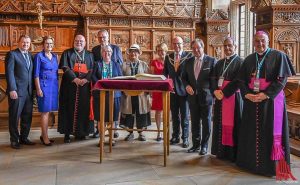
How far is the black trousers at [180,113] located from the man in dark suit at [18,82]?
2.16m

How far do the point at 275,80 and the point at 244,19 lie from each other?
6.34 m

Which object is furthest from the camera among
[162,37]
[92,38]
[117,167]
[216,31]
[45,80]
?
[216,31]

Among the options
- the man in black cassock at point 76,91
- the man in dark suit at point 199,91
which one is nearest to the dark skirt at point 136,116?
the man in black cassock at point 76,91

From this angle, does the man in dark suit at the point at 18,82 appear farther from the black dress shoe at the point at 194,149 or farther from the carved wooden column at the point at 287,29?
the carved wooden column at the point at 287,29

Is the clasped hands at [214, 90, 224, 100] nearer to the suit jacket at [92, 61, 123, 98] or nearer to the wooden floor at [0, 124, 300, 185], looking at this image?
the wooden floor at [0, 124, 300, 185]

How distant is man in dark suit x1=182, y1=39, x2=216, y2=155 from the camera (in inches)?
191

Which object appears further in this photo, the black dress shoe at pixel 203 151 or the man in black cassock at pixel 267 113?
the black dress shoe at pixel 203 151

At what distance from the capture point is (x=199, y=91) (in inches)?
191

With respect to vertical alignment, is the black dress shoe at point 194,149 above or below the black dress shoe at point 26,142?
below

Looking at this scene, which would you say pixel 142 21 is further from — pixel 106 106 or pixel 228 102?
pixel 228 102

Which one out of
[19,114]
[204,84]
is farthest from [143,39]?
[204,84]

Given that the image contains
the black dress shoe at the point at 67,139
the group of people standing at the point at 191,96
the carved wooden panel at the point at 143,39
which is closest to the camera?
the group of people standing at the point at 191,96

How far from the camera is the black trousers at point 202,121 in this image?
4852 millimetres

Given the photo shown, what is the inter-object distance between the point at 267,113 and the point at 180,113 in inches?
67.7
